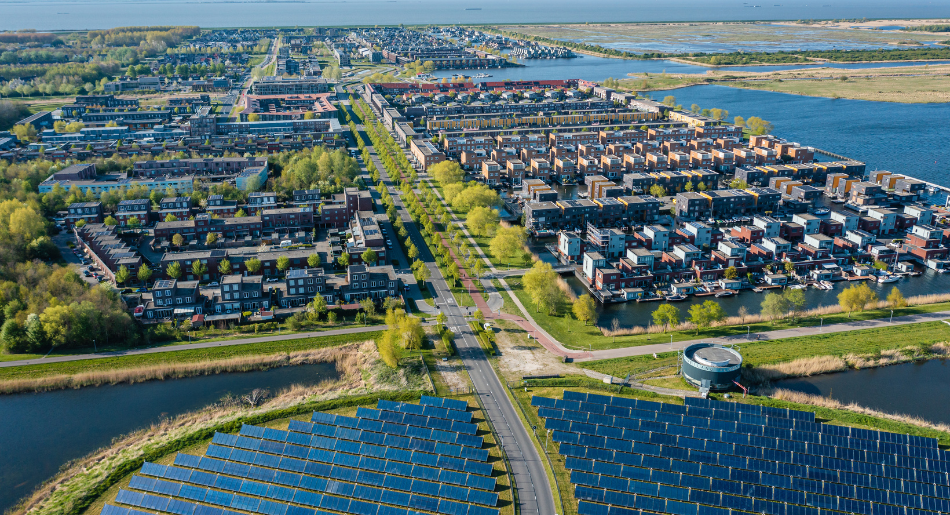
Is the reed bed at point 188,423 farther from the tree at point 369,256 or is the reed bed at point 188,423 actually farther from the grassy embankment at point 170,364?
the tree at point 369,256

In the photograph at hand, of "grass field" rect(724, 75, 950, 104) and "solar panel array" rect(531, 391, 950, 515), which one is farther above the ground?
"grass field" rect(724, 75, 950, 104)

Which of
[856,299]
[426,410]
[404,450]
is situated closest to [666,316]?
[856,299]

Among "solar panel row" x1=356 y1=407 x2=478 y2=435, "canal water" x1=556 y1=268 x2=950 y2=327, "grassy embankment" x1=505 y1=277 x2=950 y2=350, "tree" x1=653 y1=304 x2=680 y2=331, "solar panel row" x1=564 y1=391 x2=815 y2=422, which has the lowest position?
"canal water" x1=556 y1=268 x2=950 y2=327

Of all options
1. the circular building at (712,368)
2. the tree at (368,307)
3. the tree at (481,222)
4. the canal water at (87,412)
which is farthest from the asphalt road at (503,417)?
the tree at (481,222)

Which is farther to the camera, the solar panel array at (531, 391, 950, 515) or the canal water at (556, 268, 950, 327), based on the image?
the canal water at (556, 268, 950, 327)

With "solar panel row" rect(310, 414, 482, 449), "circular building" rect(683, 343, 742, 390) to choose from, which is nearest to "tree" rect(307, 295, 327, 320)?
"solar panel row" rect(310, 414, 482, 449)

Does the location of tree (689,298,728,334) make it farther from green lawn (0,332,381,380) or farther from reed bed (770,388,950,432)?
green lawn (0,332,381,380)

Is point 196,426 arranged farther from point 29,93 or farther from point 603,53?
point 603,53
